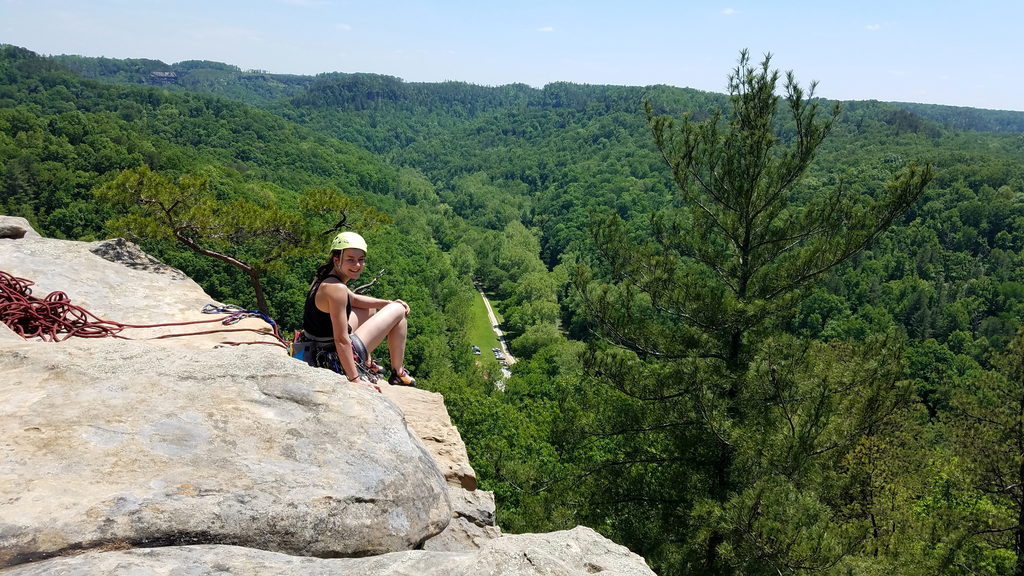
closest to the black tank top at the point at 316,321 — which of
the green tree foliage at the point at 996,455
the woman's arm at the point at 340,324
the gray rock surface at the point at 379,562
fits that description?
the woman's arm at the point at 340,324

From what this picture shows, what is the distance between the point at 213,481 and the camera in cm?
317

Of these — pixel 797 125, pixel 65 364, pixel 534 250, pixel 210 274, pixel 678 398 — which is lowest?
pixel 534 250

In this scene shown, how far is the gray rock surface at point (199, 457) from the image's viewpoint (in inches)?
111

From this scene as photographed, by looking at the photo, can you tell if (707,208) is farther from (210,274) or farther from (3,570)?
(210,274)

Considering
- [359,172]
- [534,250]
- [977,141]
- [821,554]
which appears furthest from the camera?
[977,141]

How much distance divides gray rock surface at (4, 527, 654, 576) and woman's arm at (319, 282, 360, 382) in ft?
7.97

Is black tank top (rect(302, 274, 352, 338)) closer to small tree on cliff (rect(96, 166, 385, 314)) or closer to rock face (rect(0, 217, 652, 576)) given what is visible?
rock face (rect(0, 217, 652, 576))

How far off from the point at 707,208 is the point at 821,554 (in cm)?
540

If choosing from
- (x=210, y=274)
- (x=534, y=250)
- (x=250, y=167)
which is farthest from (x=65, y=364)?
(x=250, y=167)

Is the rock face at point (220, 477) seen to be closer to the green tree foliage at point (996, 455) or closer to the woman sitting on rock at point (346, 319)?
the woman sitting on rock at point (346, 319)

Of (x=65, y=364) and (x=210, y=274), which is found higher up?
(x=65, y=364)

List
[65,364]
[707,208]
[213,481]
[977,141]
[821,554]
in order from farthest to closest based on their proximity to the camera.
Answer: [977,141], [707,208], [821,554], [65,364], [213,481]

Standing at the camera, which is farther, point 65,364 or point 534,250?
point 534,250

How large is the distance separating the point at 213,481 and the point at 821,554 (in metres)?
6.78
